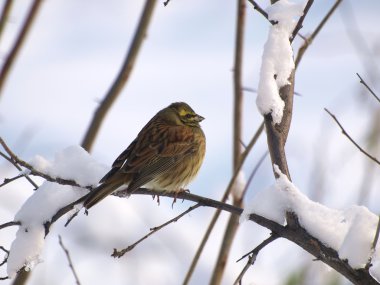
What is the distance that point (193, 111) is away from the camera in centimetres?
559

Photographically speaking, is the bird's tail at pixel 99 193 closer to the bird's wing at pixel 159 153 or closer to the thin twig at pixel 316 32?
the bird's wing at pixel 159 153

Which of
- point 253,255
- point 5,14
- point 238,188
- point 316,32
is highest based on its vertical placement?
point 316,32

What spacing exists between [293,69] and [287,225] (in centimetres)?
88

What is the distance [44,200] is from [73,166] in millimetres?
220

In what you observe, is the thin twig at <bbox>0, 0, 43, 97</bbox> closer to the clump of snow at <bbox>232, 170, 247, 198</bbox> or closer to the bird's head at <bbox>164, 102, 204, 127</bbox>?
the clump of snow at <bbox>232, 170, 247, 198</bbox>

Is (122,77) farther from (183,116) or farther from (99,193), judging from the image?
(99,193)

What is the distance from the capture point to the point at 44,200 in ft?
10.00

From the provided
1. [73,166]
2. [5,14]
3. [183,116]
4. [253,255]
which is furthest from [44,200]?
[183,116]

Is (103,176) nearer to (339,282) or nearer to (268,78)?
(268,78)

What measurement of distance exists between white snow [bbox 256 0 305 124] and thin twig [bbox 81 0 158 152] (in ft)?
5.62

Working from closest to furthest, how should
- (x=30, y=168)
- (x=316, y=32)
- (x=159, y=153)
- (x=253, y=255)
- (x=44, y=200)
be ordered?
1. (x=253, y=255)
2. (x=30, y=168)
3. (x=44, y=200)
4. (x=316, y=32)
5. (x=159, y=153)

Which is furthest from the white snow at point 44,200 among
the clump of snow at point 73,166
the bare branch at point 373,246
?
the bare branch at point 373,246

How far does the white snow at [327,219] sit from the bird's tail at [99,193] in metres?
0.90

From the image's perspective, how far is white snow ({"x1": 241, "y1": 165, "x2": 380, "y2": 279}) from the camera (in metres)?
2.30
